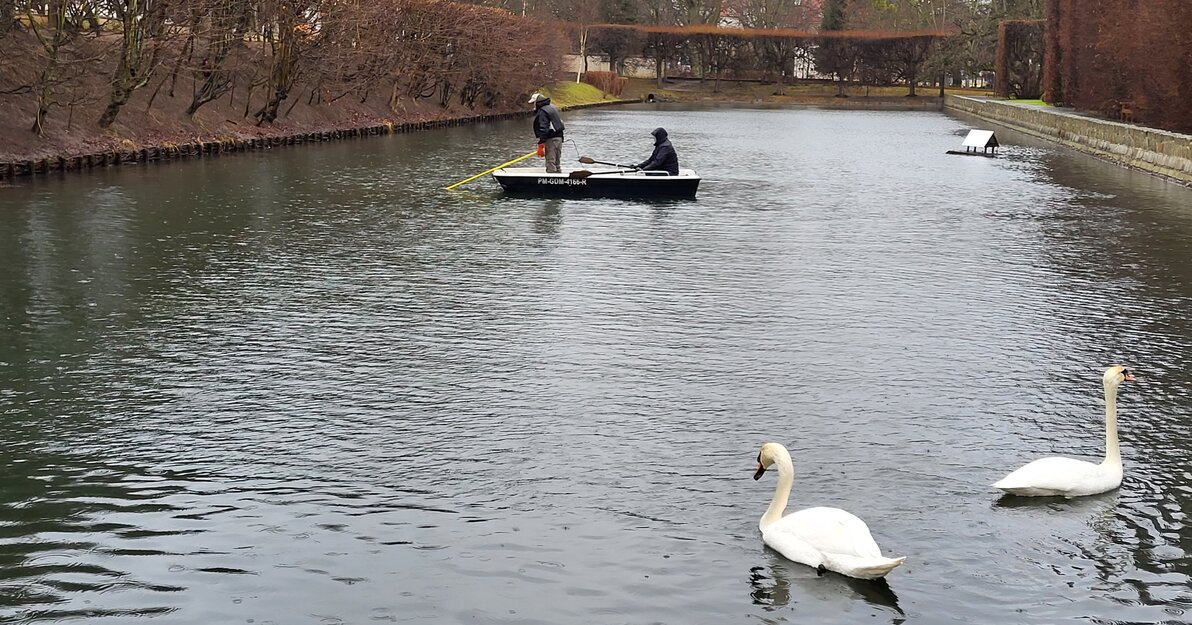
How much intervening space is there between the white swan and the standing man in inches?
775

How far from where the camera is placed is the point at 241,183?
102ft

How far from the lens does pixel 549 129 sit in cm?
2905

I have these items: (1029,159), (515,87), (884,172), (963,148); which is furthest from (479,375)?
(515,87)

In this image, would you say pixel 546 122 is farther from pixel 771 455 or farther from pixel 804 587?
pixel 804 587

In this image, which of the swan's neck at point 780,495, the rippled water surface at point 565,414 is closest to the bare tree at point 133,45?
the rippled water surface at point 565,414

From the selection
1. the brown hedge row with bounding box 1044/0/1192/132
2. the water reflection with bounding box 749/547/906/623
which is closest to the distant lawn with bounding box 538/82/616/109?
the brown hedge row with bounding box 1044/0/1192/132

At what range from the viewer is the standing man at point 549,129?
94.8ft

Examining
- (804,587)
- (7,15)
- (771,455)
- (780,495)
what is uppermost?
(7,15)

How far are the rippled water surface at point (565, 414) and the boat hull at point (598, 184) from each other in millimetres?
3787

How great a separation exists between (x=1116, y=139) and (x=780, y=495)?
36.0m

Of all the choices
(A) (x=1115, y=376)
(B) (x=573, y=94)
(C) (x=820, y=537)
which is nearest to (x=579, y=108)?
(B) (x=573, y=94)

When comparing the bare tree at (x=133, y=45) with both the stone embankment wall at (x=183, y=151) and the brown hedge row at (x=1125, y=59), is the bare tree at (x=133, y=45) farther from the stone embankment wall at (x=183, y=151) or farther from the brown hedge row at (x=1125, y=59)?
the brown hedge row at (x=1125, y=59)

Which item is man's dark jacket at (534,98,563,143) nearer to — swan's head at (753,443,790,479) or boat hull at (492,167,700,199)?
boat hull at (492,167,700,199)

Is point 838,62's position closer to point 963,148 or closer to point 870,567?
point 963,148
